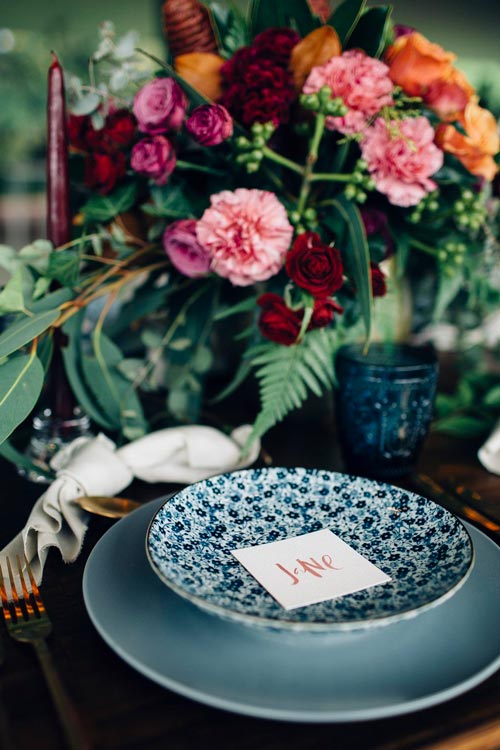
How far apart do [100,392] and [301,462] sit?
Result: 25 centimetres

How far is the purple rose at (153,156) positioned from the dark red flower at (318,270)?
0.61 ft

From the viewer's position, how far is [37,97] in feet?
15.9

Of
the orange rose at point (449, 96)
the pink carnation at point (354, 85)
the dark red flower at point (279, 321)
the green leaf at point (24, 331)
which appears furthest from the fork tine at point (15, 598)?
the orange rose at point (449, 96)

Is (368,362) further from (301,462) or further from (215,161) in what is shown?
(215,161)

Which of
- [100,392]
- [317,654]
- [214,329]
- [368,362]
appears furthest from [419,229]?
[317,654]

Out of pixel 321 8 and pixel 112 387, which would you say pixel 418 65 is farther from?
pixel 112 387

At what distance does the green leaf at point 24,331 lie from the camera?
599mm

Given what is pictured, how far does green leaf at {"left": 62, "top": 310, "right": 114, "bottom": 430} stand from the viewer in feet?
2.37

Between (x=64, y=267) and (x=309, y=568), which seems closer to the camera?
(x=309, y=568)

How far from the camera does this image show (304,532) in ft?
1.78

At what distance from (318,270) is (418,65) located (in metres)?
0.28

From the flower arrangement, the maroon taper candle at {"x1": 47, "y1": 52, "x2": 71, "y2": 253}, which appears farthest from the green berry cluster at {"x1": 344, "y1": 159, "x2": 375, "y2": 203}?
the maroon taper candle at {"x1": 47, "y1": 52, "x2": 71, "y2": 253}

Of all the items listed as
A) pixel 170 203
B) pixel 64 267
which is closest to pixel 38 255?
pixel 64 267

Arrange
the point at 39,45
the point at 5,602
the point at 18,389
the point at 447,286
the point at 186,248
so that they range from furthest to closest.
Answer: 1. the point at 39,45
2. the point at 447,286
3. the point at 186,248
4. the point at 18,389
5. the point at 5,602
